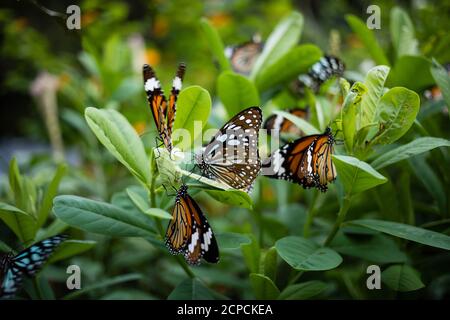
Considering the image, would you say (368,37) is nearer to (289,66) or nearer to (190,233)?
(289,66)

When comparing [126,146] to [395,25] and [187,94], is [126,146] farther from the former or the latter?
[395,25]

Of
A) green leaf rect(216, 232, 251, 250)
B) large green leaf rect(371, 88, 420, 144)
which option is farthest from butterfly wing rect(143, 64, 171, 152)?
large green leaf rect(371, 88, 420, 144)

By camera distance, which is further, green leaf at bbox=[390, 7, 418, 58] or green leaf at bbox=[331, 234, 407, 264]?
green leaf at bbox=[390, 7, 418, 58]

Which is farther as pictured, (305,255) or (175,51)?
(175,51)

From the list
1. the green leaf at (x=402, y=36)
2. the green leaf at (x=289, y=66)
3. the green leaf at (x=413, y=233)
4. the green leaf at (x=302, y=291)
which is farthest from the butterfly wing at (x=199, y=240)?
the green leaf at (x=402, y=36)

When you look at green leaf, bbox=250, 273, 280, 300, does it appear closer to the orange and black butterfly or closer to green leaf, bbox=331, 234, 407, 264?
green leaf, bbox=331, 234, 407, 264
